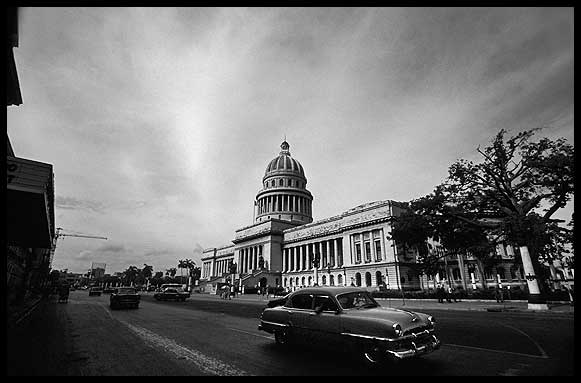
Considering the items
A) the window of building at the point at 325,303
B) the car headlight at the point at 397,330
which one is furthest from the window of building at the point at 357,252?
the car headlight at the point at 397,330

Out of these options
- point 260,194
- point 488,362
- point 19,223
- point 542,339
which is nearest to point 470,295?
point 542,339

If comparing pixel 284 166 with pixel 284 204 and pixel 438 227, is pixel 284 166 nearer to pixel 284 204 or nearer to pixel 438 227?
pixel 284 204

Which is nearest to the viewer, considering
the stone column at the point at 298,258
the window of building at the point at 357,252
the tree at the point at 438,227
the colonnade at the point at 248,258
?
the tree at the point at 438,227

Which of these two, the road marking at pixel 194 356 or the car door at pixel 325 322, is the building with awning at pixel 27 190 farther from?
the car door at pixel 325 322

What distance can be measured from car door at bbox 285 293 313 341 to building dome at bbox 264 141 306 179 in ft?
274

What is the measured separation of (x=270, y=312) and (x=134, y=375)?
146 inches

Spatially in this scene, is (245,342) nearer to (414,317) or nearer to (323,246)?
(414,317)

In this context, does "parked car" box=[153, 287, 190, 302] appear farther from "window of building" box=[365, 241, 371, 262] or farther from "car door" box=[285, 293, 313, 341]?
"window of building" box=[365, 241, 371, 262]

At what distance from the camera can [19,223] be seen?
54.6 feet

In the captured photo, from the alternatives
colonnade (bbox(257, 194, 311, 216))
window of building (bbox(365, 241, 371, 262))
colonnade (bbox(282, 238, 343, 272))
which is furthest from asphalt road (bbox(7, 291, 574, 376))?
colonnade (bbox(257, 194, 311, 216))

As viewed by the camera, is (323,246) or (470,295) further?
(323,246)

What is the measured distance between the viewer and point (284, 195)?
289 ft

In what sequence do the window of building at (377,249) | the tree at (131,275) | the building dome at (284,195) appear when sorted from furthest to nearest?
the tree at (131,275), the building dome at (284,195), the window of building at (377,249)

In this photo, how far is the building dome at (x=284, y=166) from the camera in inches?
3627
